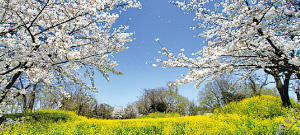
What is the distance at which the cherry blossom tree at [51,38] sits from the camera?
9.78 feet

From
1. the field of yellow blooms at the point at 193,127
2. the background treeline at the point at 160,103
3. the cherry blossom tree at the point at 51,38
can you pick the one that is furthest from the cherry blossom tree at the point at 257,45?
the background treeline at the point at 160,103

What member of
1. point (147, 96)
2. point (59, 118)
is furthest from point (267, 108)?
point (147, 96)

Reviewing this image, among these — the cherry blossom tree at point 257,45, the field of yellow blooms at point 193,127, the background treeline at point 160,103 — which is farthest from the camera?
Result: the background treeline at point 160,103

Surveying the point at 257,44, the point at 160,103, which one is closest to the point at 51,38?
the point at 257,44

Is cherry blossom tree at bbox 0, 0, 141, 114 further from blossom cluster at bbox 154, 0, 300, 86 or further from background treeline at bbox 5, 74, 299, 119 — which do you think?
background treeline at bbox 5, 74, 299, 119

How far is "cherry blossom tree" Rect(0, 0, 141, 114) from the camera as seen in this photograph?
9.78ft

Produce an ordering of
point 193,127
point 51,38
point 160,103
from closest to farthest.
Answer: point 51,38, point 193,127, point 160,103

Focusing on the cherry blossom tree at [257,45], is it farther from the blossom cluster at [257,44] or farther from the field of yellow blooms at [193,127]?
the field of yellow blooms at [193,127]

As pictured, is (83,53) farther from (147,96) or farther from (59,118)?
(147,96)

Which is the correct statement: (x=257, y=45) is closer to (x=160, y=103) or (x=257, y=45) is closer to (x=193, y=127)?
(x=193, y=127)

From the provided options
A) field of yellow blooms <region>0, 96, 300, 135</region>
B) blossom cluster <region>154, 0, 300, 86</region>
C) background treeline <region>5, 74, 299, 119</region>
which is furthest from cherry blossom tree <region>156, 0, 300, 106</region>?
background treeline <region>5, 74, 299, 119</region>

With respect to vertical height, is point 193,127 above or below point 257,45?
below

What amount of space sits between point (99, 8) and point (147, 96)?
22530 mm

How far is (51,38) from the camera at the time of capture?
9.34ft
